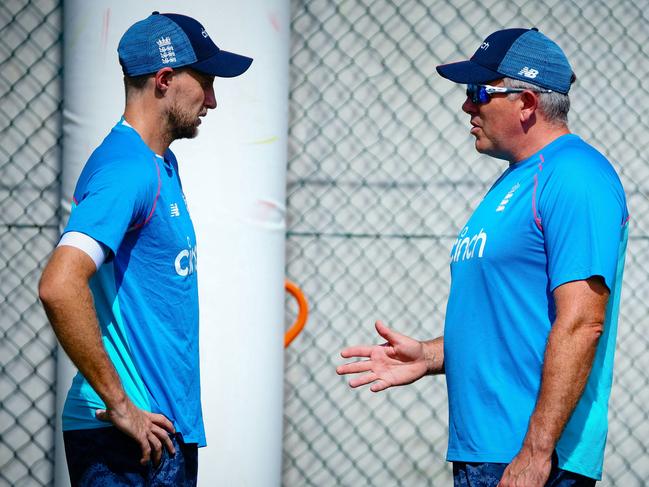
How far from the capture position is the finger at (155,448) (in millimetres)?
1995

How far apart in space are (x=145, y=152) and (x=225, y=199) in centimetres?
99

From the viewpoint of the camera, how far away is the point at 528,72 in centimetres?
213

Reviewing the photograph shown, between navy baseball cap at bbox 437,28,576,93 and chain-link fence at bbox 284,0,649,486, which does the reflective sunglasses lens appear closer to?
navy baseball cap at bbox 437,28,576,93

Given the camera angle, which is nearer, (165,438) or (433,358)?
(165,438)

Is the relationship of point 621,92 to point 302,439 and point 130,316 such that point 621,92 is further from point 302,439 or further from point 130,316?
point 130,316

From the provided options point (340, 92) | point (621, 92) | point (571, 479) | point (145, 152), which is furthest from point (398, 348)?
point (621, 92)

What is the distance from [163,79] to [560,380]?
50.1 inches

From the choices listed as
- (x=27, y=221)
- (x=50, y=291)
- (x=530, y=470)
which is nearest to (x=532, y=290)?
(x=530, y=470)

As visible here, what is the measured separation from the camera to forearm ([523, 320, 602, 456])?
5.96 ft

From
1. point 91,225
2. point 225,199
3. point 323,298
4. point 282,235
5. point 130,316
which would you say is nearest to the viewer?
point 91,225

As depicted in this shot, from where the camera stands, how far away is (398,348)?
2.40 m

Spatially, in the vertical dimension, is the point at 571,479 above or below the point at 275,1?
below

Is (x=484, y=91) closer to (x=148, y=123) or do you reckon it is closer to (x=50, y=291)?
(x=148, y=123)

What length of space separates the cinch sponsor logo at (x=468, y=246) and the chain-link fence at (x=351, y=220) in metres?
1.70
